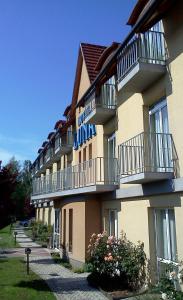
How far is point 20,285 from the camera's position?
481 inches

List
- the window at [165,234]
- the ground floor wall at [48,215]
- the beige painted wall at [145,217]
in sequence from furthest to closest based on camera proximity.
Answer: the ground floor wall at [48,215] → the window at [165,234] → the beige painted wall at [145,217]

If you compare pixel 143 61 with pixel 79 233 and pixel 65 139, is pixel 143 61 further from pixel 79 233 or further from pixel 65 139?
pixel 65 139

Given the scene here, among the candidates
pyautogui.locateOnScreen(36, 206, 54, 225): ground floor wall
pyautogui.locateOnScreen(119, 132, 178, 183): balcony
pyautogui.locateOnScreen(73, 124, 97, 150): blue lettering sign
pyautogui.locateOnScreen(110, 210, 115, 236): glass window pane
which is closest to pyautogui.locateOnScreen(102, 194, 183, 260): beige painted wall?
pyautogui.locateOnScreen(119, 132, 178, 183): balcony

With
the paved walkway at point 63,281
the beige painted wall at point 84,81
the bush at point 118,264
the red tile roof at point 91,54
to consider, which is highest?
the red tile roof at point 91,54

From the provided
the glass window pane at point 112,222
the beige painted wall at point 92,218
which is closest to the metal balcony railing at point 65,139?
the beige painted wall at point 92,218

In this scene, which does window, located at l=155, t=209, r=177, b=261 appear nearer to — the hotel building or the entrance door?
the hotel building

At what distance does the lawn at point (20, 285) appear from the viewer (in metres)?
10.6

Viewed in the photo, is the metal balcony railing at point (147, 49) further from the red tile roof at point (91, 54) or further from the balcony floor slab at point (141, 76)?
the red tile roof at point (91, 54)

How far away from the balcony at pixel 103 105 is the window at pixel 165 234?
17.5 ft

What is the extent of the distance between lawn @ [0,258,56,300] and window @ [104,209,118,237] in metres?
3.50

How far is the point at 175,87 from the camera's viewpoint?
30.8 feet

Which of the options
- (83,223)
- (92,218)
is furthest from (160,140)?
(83,223)

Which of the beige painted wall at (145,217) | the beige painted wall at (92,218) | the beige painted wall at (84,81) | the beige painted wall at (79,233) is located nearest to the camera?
the beige painted wall at (145,217)

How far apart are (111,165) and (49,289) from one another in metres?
5.50
